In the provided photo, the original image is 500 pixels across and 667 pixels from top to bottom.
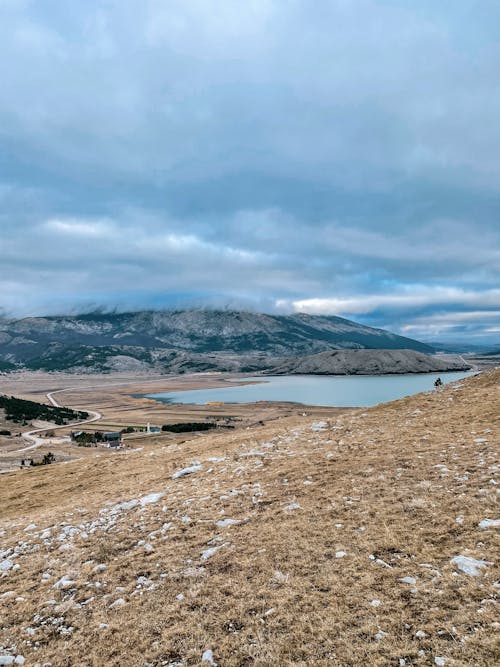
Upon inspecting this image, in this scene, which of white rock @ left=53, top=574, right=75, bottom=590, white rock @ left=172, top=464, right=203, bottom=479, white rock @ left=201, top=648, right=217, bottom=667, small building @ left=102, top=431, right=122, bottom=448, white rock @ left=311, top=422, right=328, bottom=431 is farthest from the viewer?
small building @ left=102, top=431, right=122, bottom=448

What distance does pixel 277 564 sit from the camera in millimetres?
10398

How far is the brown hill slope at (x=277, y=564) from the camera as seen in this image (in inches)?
301

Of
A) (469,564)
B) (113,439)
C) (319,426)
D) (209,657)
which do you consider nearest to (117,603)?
(209,657)

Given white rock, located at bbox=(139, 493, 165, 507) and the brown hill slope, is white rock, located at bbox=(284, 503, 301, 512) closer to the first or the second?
the brown hill slope

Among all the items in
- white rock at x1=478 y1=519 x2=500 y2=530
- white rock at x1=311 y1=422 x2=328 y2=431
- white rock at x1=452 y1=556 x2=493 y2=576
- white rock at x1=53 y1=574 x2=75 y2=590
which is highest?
white rock at x1=478 y1=519 x2=500 y2=530

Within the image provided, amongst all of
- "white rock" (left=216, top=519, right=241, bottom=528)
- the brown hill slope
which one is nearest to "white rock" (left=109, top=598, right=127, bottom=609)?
the brown hill slope

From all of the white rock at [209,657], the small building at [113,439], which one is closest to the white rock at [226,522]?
the white rock at [209,657]

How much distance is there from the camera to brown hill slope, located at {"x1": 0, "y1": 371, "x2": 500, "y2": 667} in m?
7.64

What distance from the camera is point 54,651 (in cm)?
853

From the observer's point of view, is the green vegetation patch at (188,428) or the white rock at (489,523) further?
the green vegetation patch at (188,428)

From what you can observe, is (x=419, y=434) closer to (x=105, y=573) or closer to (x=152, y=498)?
(x=152, y=498)

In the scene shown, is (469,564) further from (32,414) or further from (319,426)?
(32,414)

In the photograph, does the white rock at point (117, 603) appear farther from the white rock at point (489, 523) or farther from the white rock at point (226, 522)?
the white rock at point (489, 523)

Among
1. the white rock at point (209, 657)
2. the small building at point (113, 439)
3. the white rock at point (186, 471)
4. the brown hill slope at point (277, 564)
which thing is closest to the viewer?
the white rock at point (209, 657)
